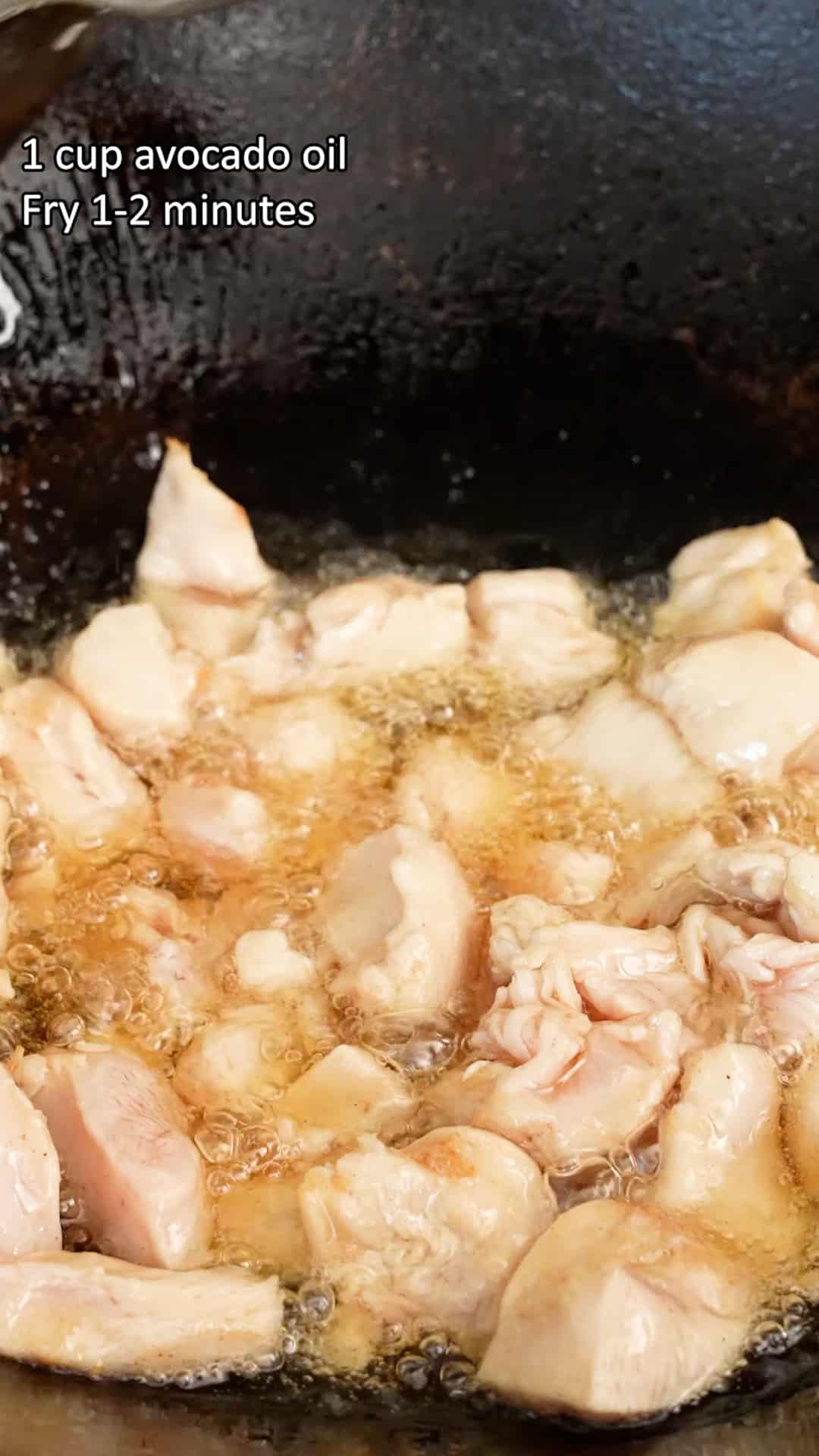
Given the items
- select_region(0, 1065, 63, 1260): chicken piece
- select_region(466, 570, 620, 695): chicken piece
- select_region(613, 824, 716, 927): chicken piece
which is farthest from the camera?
select_region(466, 570, 620, 695): chicken piece

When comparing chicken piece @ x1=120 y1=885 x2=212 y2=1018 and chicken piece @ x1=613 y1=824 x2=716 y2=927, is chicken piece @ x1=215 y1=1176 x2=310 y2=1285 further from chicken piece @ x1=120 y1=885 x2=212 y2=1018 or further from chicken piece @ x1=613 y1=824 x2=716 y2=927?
chicken piece @ x1=613 y1=824 x2=716 y2=927

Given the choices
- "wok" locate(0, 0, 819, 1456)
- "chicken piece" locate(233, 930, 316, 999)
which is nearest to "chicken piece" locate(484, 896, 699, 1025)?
"chicken piece" locate(233, 930, 316, 999)

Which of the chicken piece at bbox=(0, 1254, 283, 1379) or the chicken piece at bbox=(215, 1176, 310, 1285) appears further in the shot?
the chicken piece at bbox=(215, 1176, 310, 1285)

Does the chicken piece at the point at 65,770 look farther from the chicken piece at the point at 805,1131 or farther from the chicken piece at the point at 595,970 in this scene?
the chicken piece at the point at 805,1131

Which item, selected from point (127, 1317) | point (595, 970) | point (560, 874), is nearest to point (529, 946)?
point (595, 970)

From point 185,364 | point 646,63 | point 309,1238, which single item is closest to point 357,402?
point 185,364

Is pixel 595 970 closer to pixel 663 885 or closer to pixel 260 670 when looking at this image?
pixel 663 885

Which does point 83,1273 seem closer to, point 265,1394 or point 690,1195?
point 265,1394
